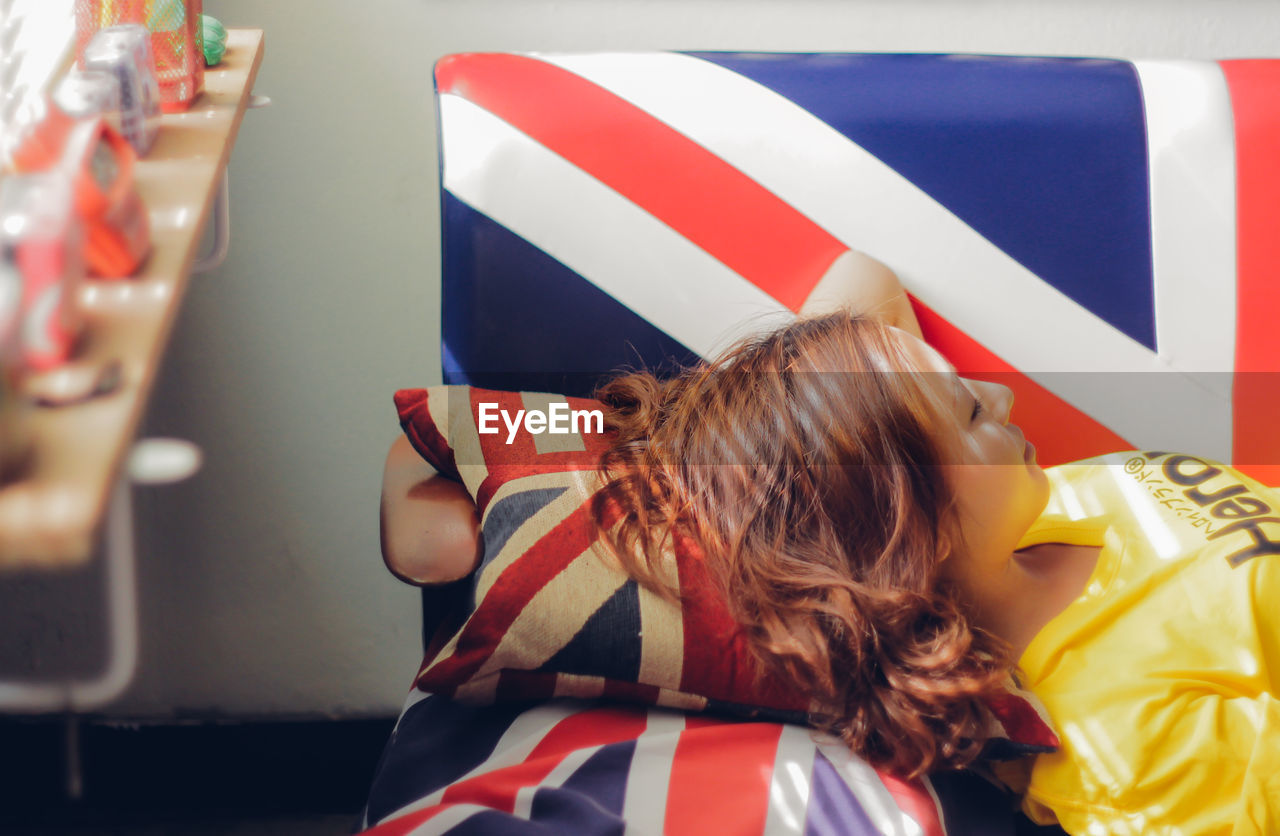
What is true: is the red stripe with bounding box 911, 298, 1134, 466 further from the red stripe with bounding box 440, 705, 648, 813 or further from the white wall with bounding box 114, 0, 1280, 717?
the red stripe with bounding box 440, 705, 648, 813

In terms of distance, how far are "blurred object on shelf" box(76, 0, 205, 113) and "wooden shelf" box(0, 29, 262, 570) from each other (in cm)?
7

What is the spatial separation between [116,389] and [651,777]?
0.54 metres

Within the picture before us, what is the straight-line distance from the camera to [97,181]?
562 millimetres

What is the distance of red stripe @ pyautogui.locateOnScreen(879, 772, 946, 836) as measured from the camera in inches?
31.2

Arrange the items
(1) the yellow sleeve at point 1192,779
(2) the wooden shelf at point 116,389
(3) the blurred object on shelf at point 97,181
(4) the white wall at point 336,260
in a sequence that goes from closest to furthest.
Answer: (2) the wooden shelf at point 116,389 → (3) the blurred object on shelf at point 97,181 → (1) the yellow sleeve at point 1192,779 → (4) the white wall at point 336,260

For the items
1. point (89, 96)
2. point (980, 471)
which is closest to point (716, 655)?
point (980, 471)

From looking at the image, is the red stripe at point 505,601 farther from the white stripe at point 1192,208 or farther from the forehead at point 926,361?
the white stripe at point 1192,208

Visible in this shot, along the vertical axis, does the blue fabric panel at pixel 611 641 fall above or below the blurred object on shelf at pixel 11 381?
below

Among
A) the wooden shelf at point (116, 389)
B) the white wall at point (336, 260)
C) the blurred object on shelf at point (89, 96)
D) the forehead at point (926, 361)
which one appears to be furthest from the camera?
the white wall at point (336, 260)

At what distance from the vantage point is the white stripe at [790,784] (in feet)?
Answer: 2.56

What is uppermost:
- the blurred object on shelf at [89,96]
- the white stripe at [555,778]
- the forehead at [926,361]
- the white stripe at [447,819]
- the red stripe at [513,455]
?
the blurred object on shelf at [89,96]

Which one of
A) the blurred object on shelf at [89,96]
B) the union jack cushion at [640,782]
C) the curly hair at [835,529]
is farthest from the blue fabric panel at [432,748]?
the blurred object on shelf at [89,96]

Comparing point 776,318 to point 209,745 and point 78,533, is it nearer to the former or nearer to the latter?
point 78,533

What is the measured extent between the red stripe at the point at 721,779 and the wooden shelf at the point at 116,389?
53cm
